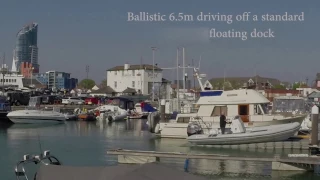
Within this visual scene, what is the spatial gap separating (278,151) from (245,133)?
216cm

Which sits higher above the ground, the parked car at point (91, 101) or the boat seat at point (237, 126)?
the parked car at point (91, 101)

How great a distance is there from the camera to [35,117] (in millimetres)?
51656

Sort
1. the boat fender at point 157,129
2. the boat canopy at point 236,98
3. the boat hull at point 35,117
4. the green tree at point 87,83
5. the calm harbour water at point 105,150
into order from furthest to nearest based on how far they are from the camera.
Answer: the green tree at point 87,83, the boat hull at point 35,117, the boat fender at point 157,129, the boat canopy at point 236,98, the calm harbour water at point 105,150

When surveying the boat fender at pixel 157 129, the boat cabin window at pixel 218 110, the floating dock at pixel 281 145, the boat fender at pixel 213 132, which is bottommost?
the floating dock at pixel 281 145

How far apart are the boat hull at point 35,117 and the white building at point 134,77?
2363 inches

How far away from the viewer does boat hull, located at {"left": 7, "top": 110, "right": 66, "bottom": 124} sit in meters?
50.5

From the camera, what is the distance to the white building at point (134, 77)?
116562mm

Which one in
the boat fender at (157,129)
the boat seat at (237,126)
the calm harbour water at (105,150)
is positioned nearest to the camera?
the calm harbour water at (105,150)

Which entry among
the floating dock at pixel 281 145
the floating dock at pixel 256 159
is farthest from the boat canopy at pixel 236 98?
the floating dock at pixel 256 159

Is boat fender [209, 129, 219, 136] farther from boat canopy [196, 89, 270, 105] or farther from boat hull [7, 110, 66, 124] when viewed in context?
boat hull [7, 110, 66, 124]

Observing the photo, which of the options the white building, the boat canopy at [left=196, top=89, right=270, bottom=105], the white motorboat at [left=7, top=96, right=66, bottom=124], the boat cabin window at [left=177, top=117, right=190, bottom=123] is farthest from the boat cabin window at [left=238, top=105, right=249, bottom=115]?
the white building

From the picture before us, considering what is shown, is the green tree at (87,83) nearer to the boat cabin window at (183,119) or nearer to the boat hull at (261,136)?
the boat cabin window at (183,119)

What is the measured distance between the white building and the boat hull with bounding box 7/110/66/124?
60019mm

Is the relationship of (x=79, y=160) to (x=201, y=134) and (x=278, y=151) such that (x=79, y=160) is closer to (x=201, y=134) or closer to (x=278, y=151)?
(x=201, y=134)
